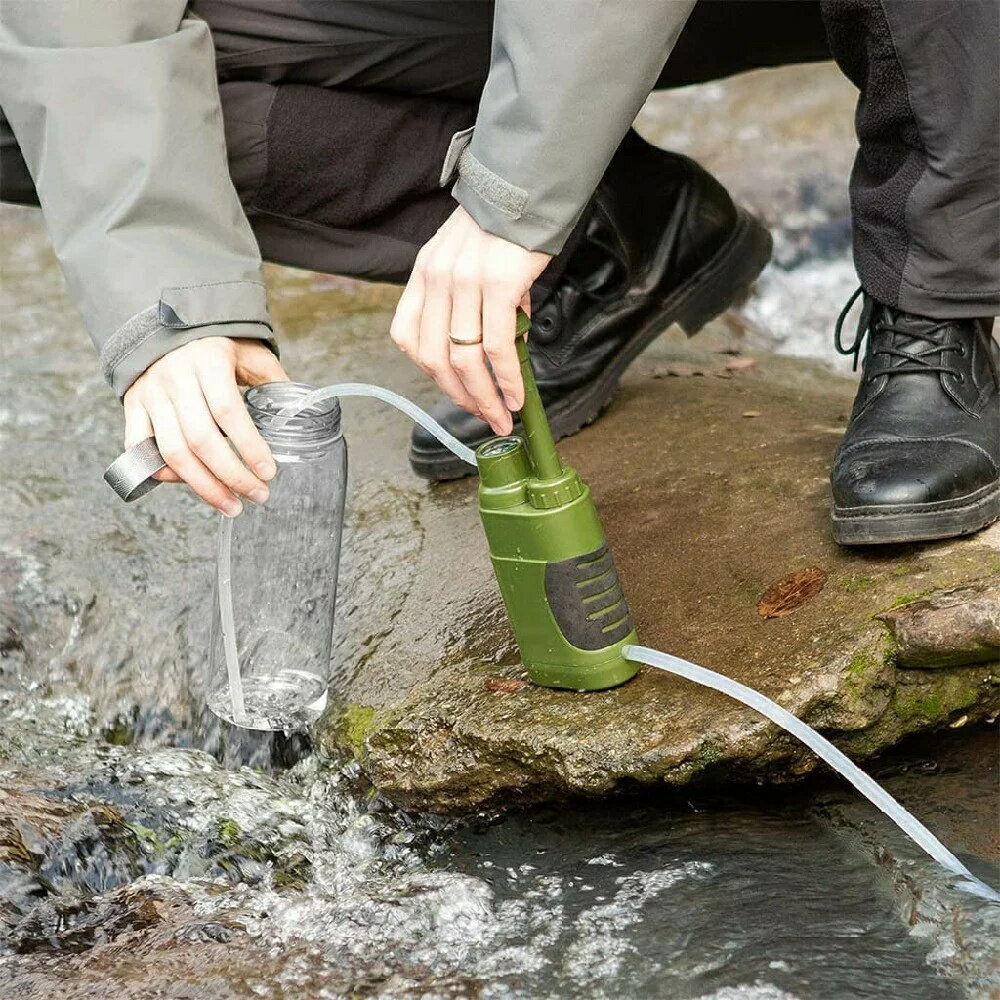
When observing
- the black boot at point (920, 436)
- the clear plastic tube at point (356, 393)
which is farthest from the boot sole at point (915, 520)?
the clear plastic tube at point (356, 393)

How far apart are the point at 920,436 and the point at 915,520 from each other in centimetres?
18

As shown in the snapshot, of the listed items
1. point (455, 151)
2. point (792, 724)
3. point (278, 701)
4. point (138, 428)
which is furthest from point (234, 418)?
point (792, 724)

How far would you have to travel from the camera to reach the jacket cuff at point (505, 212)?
1.78 metres

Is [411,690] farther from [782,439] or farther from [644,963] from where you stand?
[782,439]

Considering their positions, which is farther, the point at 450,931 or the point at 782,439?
the point at 782,439

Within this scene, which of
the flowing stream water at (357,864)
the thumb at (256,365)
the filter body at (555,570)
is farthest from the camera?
the thumb at (256,365)

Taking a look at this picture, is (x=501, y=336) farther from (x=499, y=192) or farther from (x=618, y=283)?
(x=618, y=283)

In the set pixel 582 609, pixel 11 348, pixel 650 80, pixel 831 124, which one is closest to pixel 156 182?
pixel 650 80

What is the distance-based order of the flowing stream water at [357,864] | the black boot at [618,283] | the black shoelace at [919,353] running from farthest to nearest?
the black boot at [618,283], the black shoelace at [919,353], the flowing stream water at [357,864]

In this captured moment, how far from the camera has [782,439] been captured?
2725 millimetres

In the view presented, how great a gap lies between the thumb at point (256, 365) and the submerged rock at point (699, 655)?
1.92 feet

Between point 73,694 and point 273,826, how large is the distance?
2.20ft

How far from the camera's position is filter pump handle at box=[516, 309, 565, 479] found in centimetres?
186

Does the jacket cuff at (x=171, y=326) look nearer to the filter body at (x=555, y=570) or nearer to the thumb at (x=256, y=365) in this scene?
the thumb at (x=256, y=365)
